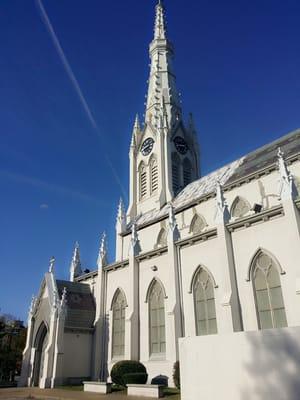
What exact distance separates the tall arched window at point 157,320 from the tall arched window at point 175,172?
1582 cm

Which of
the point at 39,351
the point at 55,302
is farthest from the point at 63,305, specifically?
the point at 39,351

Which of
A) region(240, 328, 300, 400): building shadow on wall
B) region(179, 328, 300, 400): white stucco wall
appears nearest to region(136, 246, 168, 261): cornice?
region(179, 328, 300, 400): white stucco wall

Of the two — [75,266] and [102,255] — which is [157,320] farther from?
[75,266]

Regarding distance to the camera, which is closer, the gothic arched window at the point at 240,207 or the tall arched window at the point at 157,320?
the tall arched window at the point at 157,320

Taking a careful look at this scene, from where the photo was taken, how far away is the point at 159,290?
23375 mm

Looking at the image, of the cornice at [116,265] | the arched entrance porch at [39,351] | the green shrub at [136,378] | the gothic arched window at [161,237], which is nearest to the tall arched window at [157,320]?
the green shrub at [136,378]

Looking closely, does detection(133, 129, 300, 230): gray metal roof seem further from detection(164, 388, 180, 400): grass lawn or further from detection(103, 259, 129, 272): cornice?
detection(164, 388, 180, 400): grass lawn

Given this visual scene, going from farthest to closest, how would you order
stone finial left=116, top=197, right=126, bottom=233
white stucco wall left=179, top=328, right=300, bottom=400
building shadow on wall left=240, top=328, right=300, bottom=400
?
stone finial left=116, top=197, right=126, bottom=233 < white stucco wall left=179, top=328, right=300, bottom=400 < building shadow on wall left=240, top=328, right=300, bottom=400

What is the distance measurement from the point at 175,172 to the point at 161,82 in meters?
15.0

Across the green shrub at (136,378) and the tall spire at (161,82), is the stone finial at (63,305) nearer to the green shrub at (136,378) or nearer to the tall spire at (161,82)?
the green shrub at (136,378)

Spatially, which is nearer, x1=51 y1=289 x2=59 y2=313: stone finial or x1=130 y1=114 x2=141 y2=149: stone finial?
x1=51 y1=289 x2=59 y2=313: stone finial

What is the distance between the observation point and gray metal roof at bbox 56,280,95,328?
2714 centimetres

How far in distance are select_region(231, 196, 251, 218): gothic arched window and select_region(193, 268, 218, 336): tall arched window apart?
5756 millimetres

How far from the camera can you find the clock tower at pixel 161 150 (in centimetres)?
3769
